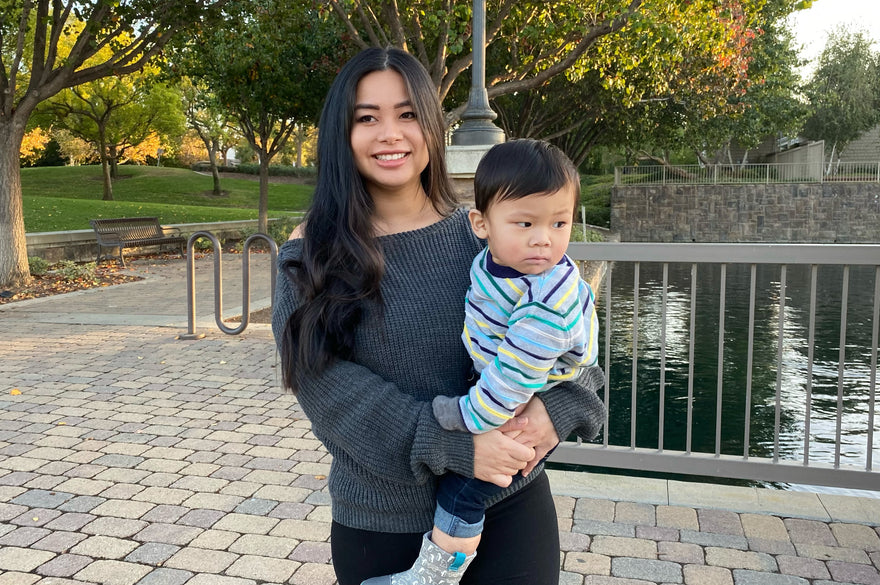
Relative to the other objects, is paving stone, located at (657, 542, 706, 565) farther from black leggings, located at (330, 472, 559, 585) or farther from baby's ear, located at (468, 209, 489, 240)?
baby's ear, located at (468, 209, 489, 240)

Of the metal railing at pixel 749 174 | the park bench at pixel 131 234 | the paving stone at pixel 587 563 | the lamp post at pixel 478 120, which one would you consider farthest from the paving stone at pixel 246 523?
the metal railing at pixel 749 174

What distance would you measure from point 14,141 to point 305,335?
12.7 metres

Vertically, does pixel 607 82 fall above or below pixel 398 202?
above

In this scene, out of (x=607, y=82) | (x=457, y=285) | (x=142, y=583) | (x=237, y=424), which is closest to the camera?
(x=457, y=285)

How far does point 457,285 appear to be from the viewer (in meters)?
1.61

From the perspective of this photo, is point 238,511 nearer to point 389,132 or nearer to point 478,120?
point 389,132

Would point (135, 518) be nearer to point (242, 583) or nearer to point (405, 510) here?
point (242, 583)

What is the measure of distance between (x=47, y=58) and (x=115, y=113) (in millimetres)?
25350

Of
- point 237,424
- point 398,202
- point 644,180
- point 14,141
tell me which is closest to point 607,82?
point 14,141

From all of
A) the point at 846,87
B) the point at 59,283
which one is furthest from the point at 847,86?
the point at 59,283

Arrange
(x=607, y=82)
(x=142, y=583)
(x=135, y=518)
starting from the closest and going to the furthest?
(x=142, y=583)
(x=135, y=518)
(x=607, y=82)

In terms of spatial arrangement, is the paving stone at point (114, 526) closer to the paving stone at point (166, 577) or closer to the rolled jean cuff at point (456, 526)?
the paving stone at point (166, 577)

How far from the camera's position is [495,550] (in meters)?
1.58

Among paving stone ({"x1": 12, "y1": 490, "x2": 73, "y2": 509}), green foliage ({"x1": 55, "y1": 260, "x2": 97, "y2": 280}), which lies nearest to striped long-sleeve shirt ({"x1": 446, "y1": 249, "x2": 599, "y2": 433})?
paving stone ({"x1": 12, "y1": 490, "x2": 73, "y2": 509})
